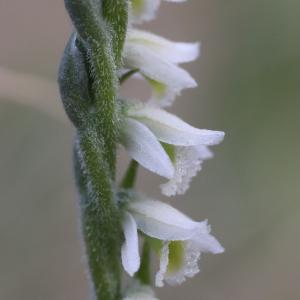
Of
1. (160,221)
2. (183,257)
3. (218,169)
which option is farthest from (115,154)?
(218,169)

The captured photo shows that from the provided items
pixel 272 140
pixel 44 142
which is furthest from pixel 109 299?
pixel 272 140

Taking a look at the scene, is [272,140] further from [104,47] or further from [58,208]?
[104,47]

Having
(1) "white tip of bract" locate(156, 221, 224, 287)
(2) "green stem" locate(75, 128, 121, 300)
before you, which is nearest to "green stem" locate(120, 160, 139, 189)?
(2) "green stem" locate(75, 128, 121, 300)

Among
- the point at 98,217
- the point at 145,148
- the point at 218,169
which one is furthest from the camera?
the point at 218,169

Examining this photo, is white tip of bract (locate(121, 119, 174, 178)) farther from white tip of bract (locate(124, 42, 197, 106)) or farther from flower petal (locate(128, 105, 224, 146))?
white tip of bract (locate(124, 42, 197, 106))

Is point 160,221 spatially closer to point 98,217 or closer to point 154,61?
point 98,217

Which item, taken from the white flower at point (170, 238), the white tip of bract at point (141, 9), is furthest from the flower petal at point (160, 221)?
the white tip of bract at point (141, 9)
